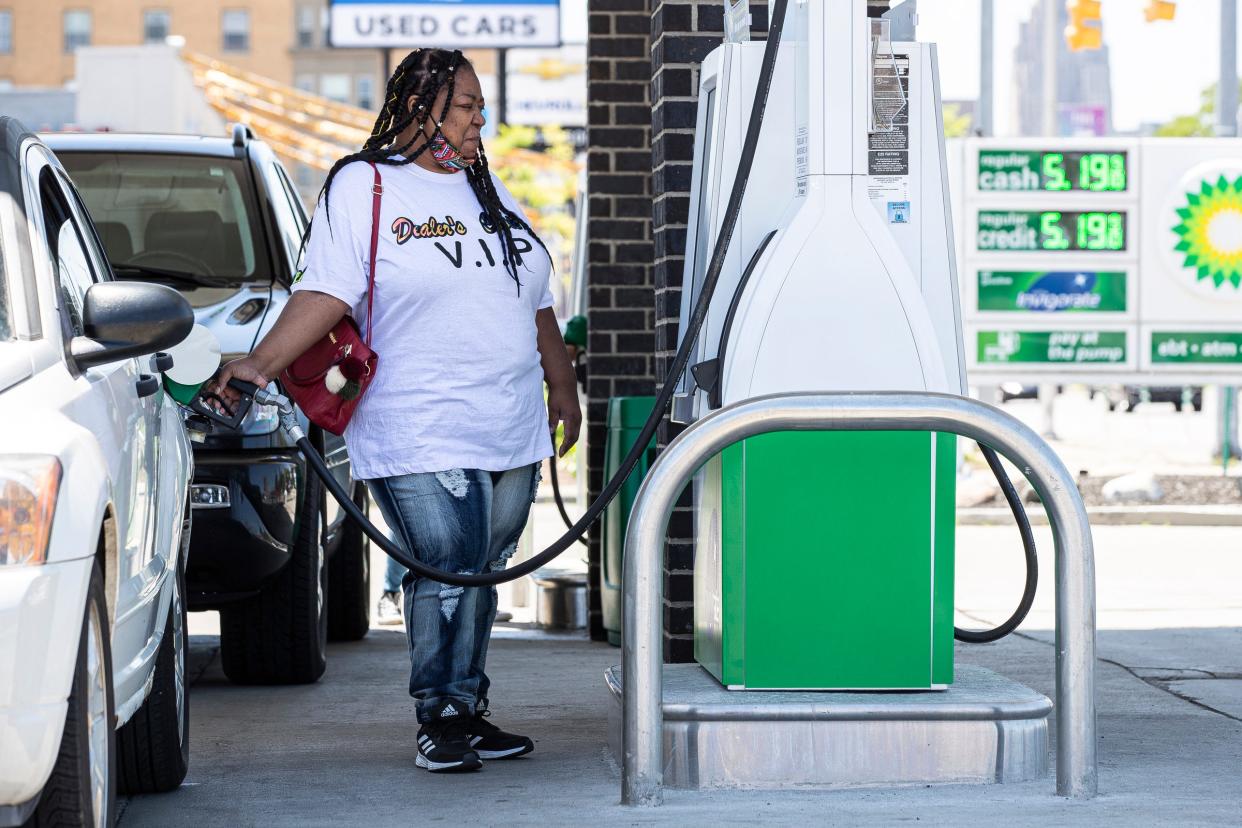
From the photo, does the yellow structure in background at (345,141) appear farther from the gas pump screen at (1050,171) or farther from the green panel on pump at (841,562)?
the green panel on pump at (841,562)

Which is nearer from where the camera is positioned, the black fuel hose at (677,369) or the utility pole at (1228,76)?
the black fuel hose at (677,369)

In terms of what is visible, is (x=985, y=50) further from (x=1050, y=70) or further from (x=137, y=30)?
(x=137, y=30)

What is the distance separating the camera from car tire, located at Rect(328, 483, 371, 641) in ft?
28.5

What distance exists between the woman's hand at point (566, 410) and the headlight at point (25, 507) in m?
2.22

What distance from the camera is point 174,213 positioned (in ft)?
25.2

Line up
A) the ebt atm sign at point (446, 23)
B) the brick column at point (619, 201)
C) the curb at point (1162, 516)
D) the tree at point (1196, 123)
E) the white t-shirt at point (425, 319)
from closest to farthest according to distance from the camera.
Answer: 1. the white t-shirt at point (425, 319)
2. the brick column at point (619, 201)
3. the curb at point (1162, 516)
4. the ebt atm sign at point (446, 23)
5. the tree at point (1196, 123)

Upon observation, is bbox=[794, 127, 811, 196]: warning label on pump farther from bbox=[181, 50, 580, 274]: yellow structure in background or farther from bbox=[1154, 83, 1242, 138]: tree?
bbox=[1154, 83, 1242, 138]: tree

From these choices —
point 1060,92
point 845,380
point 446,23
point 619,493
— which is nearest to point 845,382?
point 845,380

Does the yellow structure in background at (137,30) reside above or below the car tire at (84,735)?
above

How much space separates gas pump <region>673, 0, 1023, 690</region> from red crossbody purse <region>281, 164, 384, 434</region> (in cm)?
87

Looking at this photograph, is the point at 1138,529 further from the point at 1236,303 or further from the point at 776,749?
the point at 776,749

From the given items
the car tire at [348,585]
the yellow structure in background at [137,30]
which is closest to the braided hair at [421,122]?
the car tire at [348,585]

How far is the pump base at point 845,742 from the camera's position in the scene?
189 inches

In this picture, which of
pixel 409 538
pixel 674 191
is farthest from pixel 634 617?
pixel 674 191
